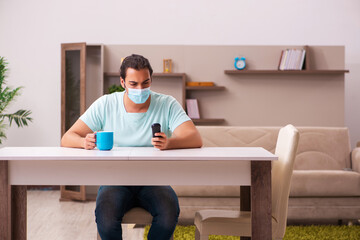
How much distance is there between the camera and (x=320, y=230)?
10.6 feet

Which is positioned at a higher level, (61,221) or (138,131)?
(138,131)

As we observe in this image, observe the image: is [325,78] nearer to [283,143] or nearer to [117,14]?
[117,14]

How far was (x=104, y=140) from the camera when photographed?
6.20 ft

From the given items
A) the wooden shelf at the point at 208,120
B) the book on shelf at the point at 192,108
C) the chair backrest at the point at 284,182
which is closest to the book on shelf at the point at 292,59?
the wooden shelf at the point at 208,120

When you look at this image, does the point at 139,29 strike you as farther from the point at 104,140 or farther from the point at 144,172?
the point at 144,172

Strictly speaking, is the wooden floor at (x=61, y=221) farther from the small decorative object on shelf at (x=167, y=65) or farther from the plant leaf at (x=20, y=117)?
the small decorative object on shelf at (x=167, y=65)

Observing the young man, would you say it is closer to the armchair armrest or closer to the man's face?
the man's face

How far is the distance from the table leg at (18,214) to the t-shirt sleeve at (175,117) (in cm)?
74

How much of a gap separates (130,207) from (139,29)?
3888mm

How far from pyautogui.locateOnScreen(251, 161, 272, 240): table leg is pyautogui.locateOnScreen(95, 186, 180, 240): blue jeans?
0.37m

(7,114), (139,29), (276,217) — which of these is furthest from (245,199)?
Result: (139,29)

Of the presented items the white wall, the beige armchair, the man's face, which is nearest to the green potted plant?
the white wall

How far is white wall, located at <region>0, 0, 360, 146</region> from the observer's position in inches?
217

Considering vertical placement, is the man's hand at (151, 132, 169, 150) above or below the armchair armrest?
above
